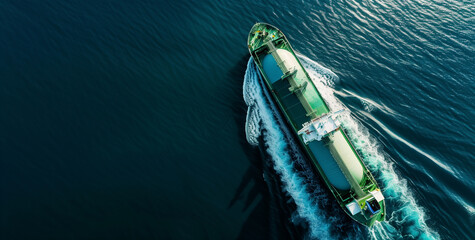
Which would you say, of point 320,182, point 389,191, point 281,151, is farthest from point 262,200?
point 389,191

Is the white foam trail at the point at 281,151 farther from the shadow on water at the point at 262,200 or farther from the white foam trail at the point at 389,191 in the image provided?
the white foam trail at the point at 389,191

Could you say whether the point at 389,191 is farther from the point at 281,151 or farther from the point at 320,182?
the point at 281,151

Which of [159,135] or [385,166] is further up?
[159,135]

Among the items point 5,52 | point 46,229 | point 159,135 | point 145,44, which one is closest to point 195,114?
point 159,135

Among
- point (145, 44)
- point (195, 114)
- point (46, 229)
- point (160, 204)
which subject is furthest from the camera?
point (145, 44)

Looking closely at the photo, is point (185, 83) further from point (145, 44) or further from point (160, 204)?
point (160, 204)

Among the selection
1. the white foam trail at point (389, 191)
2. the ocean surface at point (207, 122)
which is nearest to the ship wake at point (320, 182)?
the white foam trail at point (389, 191)
